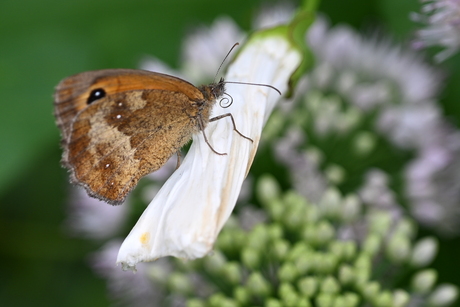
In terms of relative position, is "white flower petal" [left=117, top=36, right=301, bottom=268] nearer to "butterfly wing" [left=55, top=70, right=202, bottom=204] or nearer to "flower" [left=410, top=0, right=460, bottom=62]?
"butterfly wing" [left=55, top=70, right=202, bottom=204]

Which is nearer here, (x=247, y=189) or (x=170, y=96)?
(x=170, y=96)

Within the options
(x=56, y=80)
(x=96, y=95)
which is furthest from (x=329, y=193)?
(x=56, y=80)

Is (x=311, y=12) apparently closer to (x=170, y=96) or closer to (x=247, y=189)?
(x=170, y=96)

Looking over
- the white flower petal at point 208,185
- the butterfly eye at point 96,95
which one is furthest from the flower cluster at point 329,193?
the butterfly eye at point 96,95

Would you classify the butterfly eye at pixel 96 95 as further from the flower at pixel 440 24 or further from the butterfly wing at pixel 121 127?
the flower at pixel 440 24

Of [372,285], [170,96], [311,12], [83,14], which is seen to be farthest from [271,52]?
[83,14]

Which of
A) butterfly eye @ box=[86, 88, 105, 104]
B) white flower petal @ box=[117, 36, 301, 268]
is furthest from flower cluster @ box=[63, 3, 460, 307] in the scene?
butterfly eye @ box=[86, 88, 105, 104]
